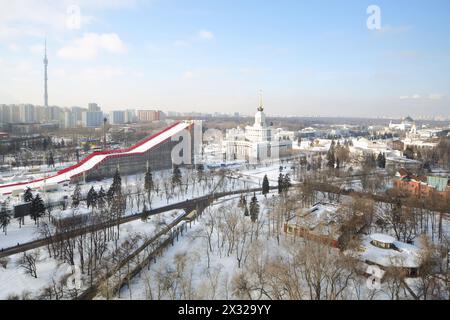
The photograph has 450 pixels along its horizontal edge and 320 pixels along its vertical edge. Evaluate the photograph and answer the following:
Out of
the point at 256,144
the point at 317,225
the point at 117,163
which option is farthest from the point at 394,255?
the point at 256,144

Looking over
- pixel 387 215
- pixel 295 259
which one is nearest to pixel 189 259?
pixel 295 259

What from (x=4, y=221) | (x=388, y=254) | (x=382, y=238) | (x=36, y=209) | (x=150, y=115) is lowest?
(x=388, y=254)

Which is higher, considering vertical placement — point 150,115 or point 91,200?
point 150,115

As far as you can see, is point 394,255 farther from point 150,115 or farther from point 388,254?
point 150,115

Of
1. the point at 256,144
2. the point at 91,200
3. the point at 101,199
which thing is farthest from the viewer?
the point at 256,144

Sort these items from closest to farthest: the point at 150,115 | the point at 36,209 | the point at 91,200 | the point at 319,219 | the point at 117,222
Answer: the point at 319,219
the point at 117,222
the point at 36,209
the point at 91,200
the point at 150,115

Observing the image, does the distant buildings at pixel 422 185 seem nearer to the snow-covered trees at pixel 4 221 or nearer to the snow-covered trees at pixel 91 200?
the snow-covered trees at pixel 91 200

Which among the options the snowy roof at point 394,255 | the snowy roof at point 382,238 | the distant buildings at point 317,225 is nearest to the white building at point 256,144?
the distant buildings at point 317,225
